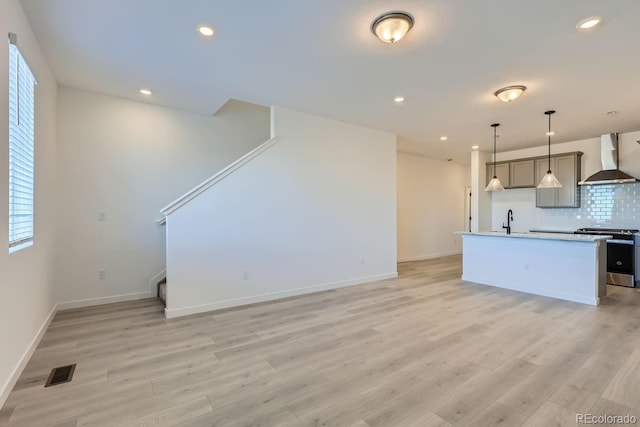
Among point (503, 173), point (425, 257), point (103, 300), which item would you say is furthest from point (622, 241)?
point (103, 300)

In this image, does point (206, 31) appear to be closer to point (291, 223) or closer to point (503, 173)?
point (291, 223)

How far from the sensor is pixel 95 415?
1888 millimetres

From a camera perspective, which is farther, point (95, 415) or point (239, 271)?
point (239, 271)

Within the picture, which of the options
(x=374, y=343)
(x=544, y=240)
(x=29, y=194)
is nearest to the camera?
(x=29, y=194)

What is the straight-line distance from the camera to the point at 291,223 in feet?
15.2

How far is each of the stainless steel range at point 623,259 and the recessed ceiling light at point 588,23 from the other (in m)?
4.63

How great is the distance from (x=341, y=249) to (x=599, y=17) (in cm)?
401

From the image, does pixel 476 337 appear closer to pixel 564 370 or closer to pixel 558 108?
pixel 564 370

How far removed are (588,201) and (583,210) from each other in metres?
0.20

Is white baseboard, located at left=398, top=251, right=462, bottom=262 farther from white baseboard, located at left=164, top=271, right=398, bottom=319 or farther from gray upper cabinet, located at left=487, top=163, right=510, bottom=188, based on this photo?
gray upper cabinet, located at left=487, top=163, right=510, bottom=188

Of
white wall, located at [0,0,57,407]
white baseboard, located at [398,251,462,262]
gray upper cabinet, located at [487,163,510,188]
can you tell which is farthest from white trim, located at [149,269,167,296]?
gray upper cabinet, located at [487,163,510,188]

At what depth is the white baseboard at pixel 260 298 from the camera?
146 inches

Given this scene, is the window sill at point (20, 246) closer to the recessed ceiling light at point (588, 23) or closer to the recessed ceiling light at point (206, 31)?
the recessed ceiling light at point (206, 31)

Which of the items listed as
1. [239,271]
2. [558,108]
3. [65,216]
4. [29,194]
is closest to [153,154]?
[65,216]
